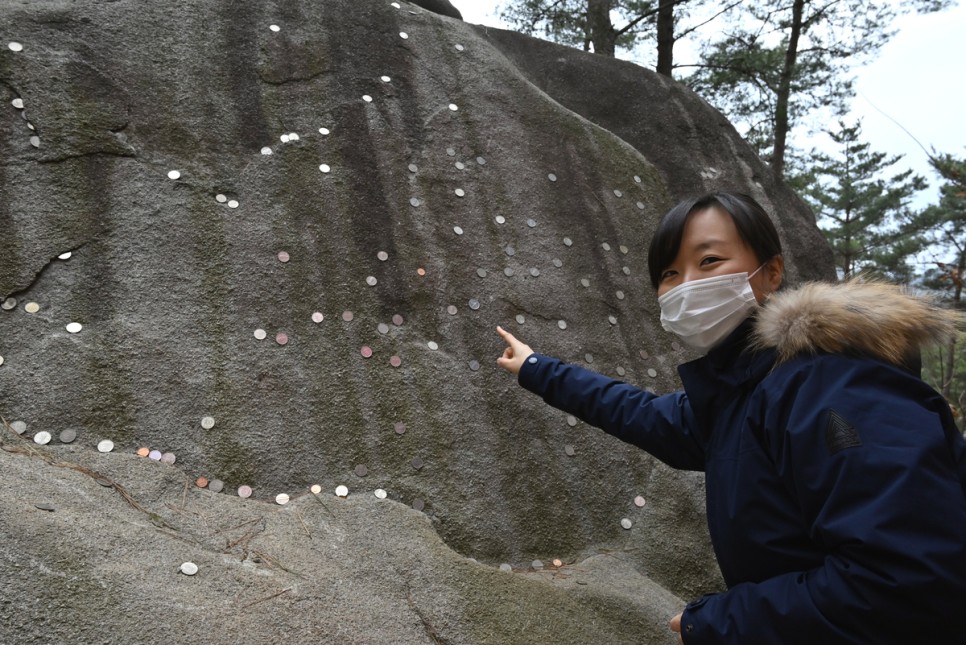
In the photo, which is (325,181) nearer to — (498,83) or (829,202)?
(498,83)

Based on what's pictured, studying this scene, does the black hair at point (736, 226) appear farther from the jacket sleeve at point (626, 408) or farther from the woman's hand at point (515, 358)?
the woman's hand at point (515, 358)

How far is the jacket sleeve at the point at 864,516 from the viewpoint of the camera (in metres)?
1.50

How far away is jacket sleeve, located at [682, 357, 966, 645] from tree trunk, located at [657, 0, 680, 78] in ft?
31.7

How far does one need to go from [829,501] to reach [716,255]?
93 cm

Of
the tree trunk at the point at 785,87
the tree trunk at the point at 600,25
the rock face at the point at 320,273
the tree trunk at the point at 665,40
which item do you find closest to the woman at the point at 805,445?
the rock face at the point at 320,273

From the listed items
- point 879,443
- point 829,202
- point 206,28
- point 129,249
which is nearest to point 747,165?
point 206,28

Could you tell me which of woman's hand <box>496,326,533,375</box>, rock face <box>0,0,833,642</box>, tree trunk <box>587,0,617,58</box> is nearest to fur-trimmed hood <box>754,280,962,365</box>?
woman's hand <box>496,326,533,375</box>

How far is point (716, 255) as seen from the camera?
7.61ft

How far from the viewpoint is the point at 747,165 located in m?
7.23

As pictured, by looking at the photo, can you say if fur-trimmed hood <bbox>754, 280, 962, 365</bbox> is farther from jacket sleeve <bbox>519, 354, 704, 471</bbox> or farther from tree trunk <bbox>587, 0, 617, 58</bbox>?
tree trunk <bbox>587, 0, 617, 58</bbox>

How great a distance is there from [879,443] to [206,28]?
4712mm

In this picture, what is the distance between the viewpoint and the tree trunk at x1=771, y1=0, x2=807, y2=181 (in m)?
8.45

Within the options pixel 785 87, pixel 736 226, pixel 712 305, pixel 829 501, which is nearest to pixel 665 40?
pixel 785 87

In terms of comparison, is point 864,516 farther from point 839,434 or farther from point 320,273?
point 320,273
